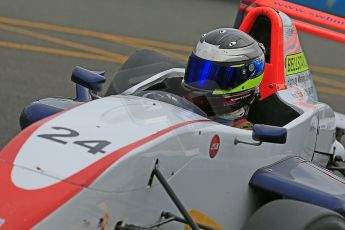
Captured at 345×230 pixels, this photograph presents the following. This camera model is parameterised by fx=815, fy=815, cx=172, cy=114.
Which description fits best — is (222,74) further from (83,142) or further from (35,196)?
(35,196)

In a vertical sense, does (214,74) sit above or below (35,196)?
above

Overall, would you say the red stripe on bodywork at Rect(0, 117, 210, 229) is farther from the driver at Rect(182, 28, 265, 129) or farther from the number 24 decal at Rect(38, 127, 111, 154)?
the driver at Rect(182, 28, 265, 129)

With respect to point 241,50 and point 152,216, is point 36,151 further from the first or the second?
point 241,50

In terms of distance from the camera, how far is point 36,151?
360cm

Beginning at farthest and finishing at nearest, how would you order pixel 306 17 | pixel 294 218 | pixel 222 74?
1. pixel 306 17
2. pixel 222 74
3. pixel 294 218

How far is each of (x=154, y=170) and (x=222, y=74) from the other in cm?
101

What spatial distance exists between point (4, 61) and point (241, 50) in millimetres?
4468

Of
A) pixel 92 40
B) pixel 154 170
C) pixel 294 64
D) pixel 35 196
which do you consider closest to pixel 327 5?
pixel 294 64

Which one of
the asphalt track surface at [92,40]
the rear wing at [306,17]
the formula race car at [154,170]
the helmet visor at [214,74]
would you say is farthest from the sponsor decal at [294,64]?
the asphalt track surface at [92,40]

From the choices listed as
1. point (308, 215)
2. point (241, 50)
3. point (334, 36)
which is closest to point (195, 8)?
point (334, 36)

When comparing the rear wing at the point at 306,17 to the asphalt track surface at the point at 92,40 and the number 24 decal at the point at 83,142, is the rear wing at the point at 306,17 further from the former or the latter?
the number 24 decal at the point at 83,142

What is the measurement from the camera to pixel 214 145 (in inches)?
160

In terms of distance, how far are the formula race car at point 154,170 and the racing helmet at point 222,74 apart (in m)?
0.20

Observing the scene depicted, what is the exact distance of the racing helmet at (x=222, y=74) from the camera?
177 inches
